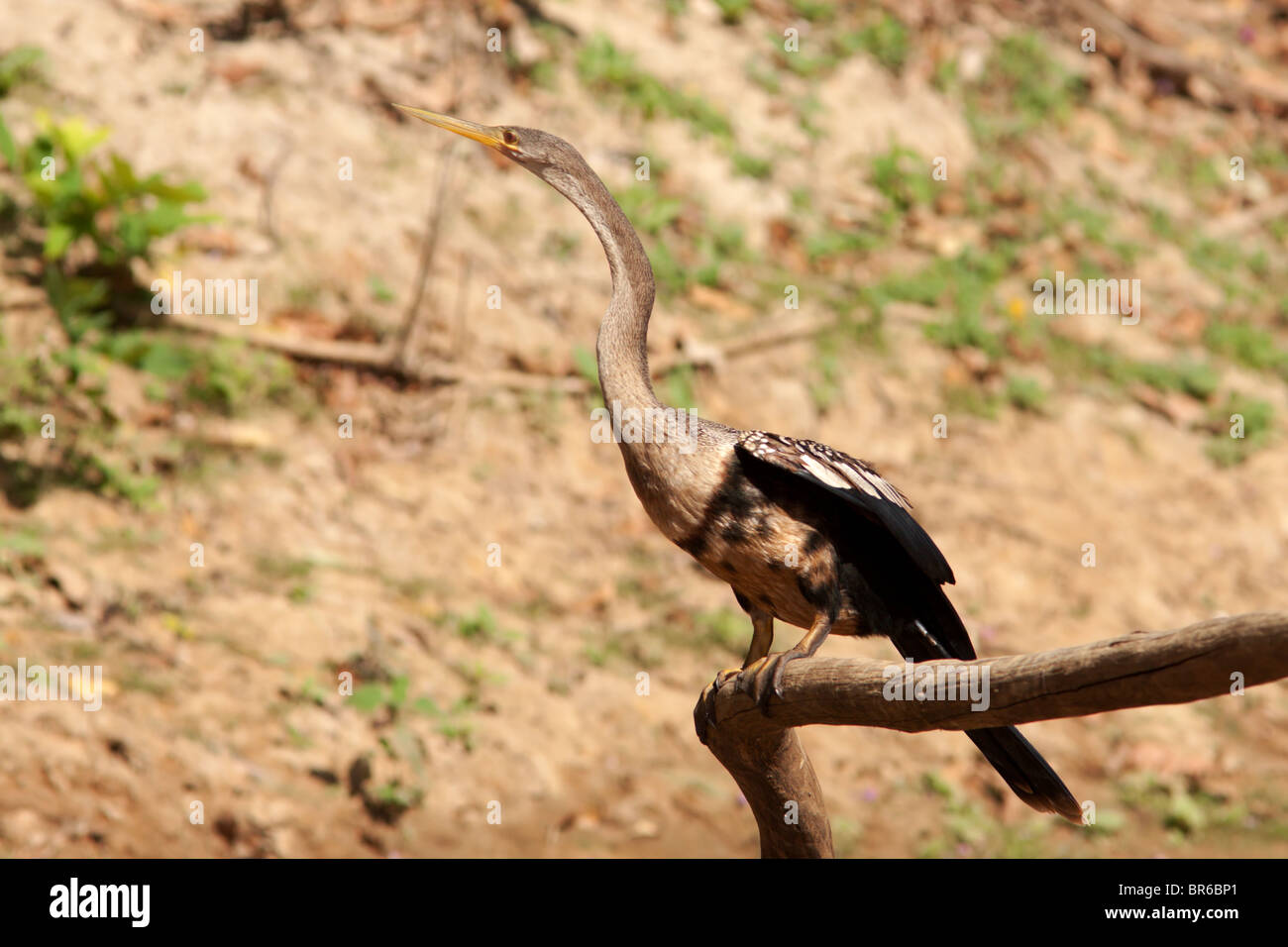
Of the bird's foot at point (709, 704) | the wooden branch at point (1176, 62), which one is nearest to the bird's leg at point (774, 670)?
the bird's foot at point (709, 704)

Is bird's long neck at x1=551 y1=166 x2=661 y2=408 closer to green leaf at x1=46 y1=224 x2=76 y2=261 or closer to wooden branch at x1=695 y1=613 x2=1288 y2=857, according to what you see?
wooden branch at x1=695 y1=613 x2=1288 y2=857

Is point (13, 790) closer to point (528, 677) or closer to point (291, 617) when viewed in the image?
point (291, 617)

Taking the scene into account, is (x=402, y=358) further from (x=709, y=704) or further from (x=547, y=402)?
(x=709, y=704)

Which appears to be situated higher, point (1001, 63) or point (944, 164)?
point (1001, 63)

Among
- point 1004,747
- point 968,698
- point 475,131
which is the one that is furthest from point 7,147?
point 968,698

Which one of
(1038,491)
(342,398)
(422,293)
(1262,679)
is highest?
(422,293)

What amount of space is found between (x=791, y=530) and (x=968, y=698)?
0.90 m

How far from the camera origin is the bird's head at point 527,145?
3941 mm

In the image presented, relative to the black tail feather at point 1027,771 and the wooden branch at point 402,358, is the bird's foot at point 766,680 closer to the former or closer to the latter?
the black tail feather at point 1027,771

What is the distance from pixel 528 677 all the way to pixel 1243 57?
11.2m

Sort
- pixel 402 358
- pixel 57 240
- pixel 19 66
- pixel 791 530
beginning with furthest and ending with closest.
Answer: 1. pixel 19 66
2. pixel 402 358
3. pixel 57 240
4. pixel 791 530

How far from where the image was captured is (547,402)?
7.95 meters

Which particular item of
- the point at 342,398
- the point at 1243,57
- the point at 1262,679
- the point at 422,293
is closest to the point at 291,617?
the point at 342,398

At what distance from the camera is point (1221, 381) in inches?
374
